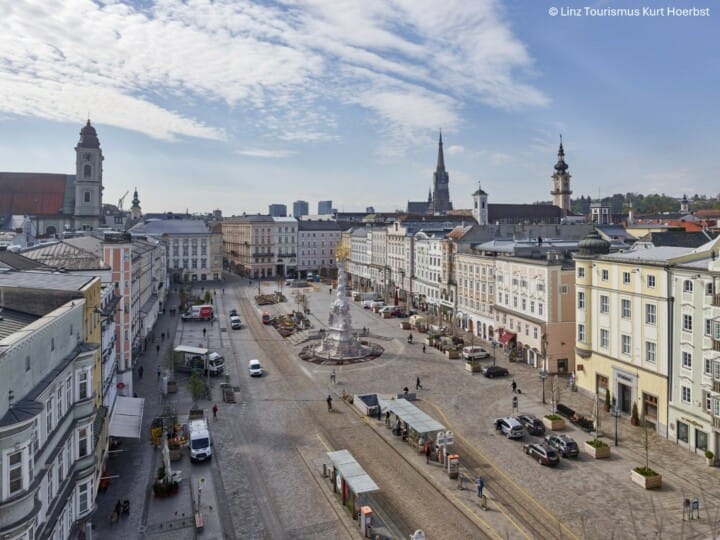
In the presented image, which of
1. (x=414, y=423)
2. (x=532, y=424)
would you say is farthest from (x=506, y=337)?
(x=414, y=423)

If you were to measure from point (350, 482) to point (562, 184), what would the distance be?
520 feet

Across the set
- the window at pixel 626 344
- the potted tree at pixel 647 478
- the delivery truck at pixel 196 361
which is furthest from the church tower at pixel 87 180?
the potted tree at pixel 647 478

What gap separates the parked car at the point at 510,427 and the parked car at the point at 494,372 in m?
13.6

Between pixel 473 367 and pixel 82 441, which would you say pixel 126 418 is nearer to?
pixel 82 441

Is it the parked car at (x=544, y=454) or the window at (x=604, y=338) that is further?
the window at (x=604, y=338)

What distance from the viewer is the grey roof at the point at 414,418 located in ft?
118

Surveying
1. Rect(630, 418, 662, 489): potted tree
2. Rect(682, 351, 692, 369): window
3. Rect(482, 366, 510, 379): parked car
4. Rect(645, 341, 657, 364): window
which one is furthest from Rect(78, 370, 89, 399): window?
Rect(482, 366, 510, 379): parked car

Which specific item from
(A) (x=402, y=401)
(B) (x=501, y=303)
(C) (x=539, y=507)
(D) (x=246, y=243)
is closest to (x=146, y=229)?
(D) (x=246, y=243)

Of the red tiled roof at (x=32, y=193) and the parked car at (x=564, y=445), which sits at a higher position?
the red tiled roof at (x=32, y=193)

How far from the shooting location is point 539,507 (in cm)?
2917

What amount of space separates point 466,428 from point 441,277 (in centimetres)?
4697

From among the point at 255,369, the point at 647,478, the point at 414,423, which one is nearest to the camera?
the point at 647,478

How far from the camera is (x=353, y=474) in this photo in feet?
96.2

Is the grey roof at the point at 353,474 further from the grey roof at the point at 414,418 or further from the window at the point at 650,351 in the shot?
the window at the point at 650,351
